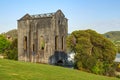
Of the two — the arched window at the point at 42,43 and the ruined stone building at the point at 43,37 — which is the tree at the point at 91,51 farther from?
the arched window at the point at 42,43

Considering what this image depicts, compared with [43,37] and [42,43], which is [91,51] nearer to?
[42,43]

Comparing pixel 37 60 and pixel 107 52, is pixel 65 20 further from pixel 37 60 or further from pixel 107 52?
pixel 107 52

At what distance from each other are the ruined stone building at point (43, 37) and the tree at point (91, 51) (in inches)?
133

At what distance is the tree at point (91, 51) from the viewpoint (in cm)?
4072

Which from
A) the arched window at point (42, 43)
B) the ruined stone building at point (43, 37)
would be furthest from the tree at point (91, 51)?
the arched window at point (42, 43)

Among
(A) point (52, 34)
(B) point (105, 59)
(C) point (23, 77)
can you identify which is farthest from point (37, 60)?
(C) point (23, 77)

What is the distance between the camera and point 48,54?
3991 cm

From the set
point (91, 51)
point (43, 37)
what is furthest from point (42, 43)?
point (91, 51)

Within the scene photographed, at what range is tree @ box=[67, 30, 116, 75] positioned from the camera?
40.7m

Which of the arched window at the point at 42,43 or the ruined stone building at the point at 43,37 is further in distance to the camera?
the arched window at the point at 42,43

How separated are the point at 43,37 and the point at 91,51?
12650mm

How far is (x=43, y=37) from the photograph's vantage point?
40.4 metres

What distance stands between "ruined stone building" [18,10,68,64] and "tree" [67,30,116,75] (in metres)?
3.39

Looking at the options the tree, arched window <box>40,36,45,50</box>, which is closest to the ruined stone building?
arched window <box>40,36,45,50</box>
